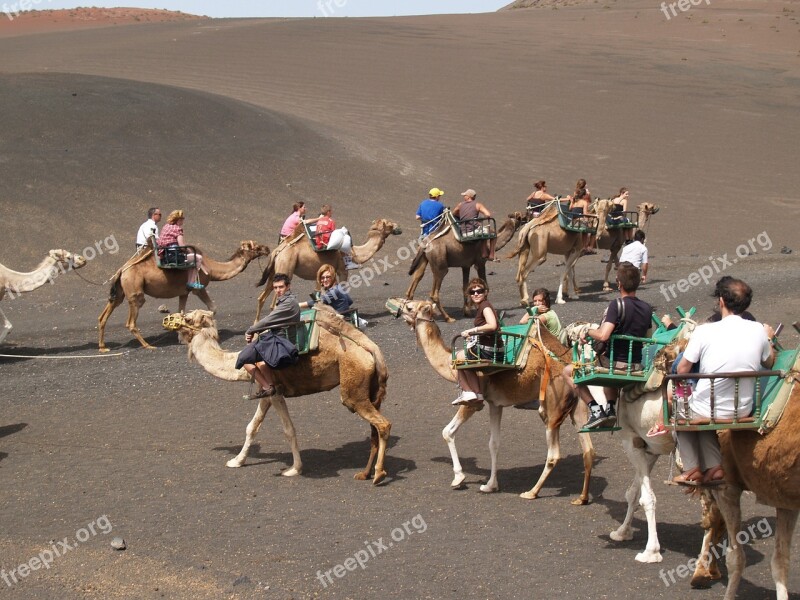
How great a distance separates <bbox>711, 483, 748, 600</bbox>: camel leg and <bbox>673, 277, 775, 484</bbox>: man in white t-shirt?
0.17m

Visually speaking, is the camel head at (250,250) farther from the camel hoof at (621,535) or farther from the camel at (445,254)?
the camel hoof at (621,535)

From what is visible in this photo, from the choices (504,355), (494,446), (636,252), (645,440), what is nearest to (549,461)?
(494,446)

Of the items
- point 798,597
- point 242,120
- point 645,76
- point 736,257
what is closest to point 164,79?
point 242,120

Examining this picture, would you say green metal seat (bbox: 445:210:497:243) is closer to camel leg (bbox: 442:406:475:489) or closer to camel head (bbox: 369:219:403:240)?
camel head (bbox: 369:219:403:240)

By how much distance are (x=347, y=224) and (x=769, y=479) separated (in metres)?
21.8

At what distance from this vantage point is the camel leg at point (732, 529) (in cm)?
727

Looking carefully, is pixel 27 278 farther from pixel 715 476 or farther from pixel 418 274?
pixel 715 476

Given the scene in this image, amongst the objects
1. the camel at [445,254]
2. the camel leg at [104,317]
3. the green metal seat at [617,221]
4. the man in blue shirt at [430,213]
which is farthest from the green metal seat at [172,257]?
the green metal seat at [617,221]

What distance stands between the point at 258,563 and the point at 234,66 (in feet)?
143

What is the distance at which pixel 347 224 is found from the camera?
2825 cm

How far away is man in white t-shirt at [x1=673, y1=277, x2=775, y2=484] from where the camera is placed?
705 cm

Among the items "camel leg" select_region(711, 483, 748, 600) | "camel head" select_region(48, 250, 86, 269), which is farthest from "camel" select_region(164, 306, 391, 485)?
"camel head" select_region(48, 250, 86, 269)

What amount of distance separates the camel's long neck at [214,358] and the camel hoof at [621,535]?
4351 millimetres

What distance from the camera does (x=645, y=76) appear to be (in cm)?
5147
